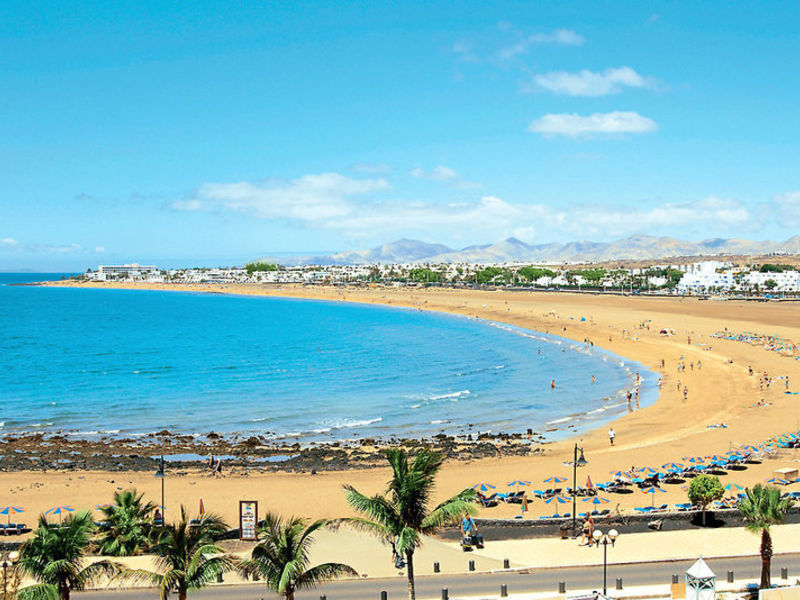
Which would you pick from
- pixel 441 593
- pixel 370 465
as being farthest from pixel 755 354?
pixel 441 593

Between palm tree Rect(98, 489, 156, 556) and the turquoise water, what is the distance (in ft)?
57.1

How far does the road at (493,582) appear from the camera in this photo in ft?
52.0

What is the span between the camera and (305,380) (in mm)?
53094

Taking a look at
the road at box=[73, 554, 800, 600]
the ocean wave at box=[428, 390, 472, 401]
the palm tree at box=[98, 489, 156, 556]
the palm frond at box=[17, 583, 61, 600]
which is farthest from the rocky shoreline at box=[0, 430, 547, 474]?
the palm frond at box=[17, 583, 61, 600]

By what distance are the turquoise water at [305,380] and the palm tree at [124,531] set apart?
17402mm

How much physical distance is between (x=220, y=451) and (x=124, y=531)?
14.5 metres

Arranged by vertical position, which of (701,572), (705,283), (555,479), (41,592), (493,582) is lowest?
(555,479)

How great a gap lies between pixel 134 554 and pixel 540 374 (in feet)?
136

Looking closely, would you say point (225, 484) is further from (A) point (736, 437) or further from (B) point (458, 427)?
(A) point (736, 437)

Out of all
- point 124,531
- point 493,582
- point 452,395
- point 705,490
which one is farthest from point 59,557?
point 452,395

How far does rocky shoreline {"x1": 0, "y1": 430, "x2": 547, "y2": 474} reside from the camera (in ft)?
99.5

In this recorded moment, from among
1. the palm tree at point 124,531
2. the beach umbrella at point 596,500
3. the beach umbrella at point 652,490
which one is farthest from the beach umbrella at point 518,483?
the palm tree at point 124,531

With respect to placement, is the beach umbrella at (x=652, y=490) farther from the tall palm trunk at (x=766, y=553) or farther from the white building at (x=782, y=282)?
the white building at (x=782, y=282)

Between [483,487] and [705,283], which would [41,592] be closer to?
[483,487]
